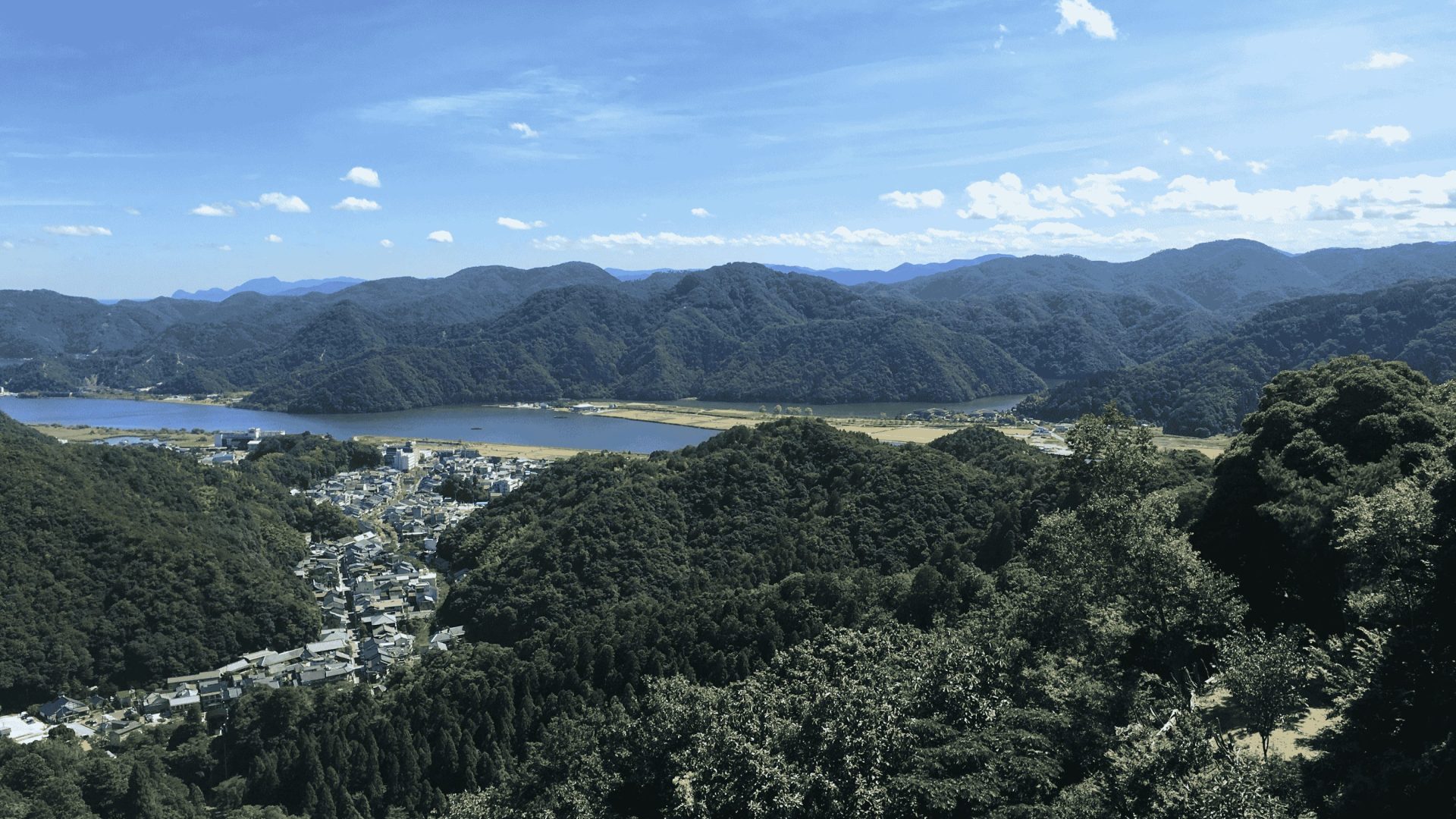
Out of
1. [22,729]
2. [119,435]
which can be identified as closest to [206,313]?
[119,435]

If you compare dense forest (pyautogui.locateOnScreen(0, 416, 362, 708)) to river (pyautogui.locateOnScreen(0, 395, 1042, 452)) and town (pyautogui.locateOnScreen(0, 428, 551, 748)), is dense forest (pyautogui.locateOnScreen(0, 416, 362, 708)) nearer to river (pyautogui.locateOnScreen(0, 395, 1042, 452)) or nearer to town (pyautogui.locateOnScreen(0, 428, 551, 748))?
town (pyautogui.locateOnScreen(0, 428, 551, 748))

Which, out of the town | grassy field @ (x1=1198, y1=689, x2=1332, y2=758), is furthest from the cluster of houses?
grassy field @ (x1=1198, y1=689, x2=1332, y2=758)

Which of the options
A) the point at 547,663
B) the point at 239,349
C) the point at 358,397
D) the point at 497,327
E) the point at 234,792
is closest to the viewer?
the point at 234,792

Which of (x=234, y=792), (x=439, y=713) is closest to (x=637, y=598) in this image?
(x=439, y=713)

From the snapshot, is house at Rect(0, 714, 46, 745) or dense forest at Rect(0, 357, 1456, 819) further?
house at Rect(0, 714, 46, 745)

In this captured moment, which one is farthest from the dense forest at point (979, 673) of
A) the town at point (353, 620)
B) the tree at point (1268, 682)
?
the town at point (353, 620)

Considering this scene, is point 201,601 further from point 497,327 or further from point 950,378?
point 497,327

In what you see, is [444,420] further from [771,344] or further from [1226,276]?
[1226,276]
